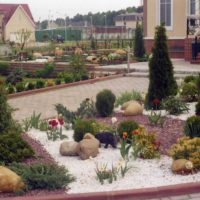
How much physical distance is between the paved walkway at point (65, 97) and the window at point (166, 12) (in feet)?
25.9

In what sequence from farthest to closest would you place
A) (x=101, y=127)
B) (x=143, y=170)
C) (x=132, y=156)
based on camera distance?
1. (x=101, y=127)
2. (x=132, y=156)
3. (x=143, y=170)

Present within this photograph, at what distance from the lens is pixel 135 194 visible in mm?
6457

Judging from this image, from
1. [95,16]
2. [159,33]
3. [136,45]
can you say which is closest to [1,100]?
[159,33]

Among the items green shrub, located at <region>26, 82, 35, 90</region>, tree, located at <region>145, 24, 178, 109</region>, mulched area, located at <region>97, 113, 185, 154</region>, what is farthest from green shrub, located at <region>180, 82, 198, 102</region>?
green shrub, located at <region>26, 82, 35, 90</region>

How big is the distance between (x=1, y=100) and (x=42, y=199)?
2505 mm

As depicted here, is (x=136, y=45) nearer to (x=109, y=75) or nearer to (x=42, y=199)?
(x=109, y=75)

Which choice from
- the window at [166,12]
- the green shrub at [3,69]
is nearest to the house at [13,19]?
the window at [166,12]

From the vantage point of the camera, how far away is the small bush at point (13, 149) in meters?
7.53

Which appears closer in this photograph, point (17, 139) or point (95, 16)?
point (17, 139)

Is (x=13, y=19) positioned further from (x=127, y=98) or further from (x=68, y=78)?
(x=127, y=98)

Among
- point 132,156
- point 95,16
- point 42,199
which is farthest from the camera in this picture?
point 95,16

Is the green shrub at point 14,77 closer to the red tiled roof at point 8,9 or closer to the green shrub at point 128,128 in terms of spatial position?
the green shrub at point 128,128

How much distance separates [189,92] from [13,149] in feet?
19.1

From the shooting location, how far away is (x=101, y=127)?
936cm
